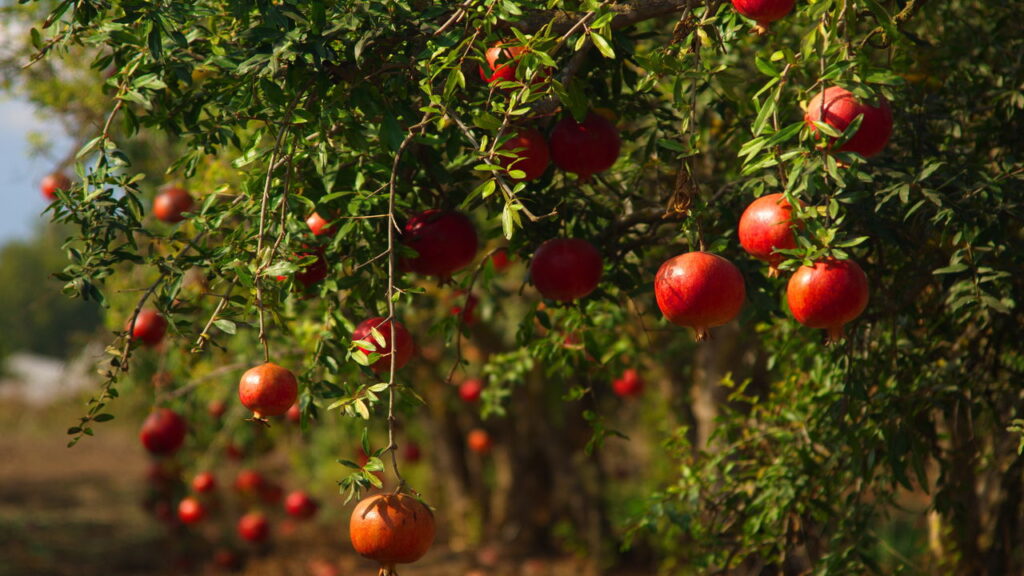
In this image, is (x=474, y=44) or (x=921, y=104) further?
(x=921, y=104)

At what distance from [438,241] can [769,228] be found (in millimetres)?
806

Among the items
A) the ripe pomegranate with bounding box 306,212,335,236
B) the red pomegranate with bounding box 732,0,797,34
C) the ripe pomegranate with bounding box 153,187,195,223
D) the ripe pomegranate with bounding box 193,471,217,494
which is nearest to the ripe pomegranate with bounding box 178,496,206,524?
the ripe pomegranate with bounding box 193,471,217,494

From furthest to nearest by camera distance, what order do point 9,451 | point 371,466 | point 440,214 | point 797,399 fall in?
point 9,451
point 797,399
point 440,214
point 371,466

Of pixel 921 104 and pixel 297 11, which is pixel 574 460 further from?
pixel 297 11

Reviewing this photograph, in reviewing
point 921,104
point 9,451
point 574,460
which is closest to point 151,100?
point 921,104

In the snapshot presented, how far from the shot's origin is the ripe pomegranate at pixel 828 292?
1.75 metres

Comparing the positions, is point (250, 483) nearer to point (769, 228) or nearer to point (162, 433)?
point (162, 433)

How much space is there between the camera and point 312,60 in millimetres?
1934

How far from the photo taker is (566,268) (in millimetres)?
2242

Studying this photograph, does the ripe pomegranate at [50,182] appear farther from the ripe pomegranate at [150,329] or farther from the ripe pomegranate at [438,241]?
the ripe pomegranate at [438,241]

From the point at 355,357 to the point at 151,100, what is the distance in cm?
98

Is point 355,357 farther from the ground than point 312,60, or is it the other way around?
point 312,60

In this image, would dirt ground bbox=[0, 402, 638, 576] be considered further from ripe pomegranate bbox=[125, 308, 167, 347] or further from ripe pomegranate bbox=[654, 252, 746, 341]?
ripe pomegranate bbox=[654, 252, 746, 341]

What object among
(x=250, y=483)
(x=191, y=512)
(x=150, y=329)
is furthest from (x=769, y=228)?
(x=250, y=483)
